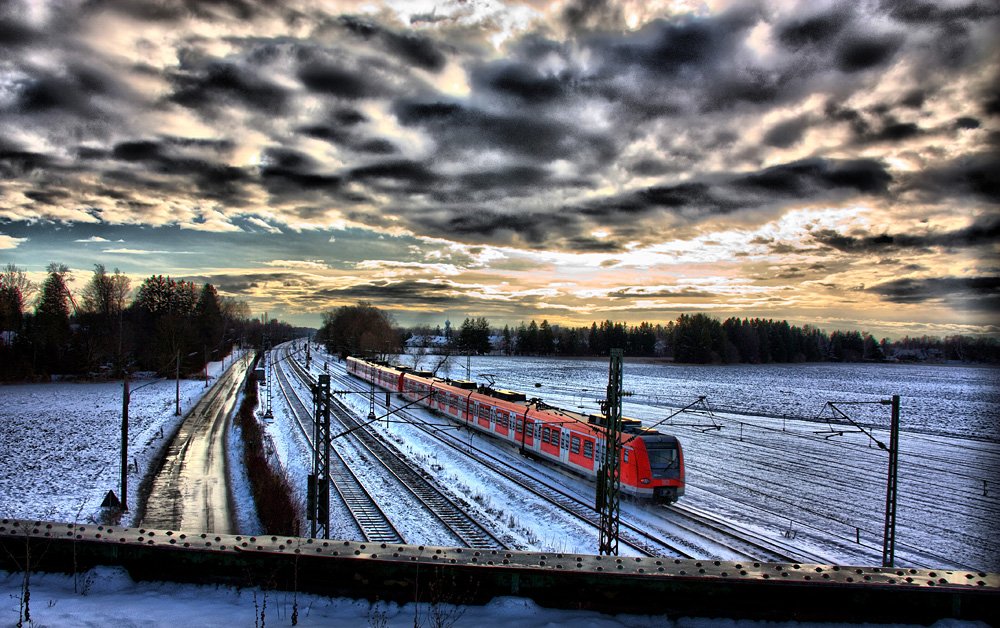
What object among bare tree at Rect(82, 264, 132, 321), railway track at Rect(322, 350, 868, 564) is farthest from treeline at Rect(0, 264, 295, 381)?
railway track at Rect(322, 350, 868, 564)

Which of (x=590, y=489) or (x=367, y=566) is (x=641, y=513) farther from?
(x=367, y=566)

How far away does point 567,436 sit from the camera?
23.0 m

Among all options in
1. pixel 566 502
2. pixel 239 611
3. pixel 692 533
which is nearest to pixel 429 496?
pixel 566 502

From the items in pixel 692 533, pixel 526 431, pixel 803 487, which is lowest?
pixel 803 487

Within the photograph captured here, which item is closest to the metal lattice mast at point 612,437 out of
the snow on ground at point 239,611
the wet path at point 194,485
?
the snow on ground at point 239,611

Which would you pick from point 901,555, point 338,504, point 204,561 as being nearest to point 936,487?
point 901,555

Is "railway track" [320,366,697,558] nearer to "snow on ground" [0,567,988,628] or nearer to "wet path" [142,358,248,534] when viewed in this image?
"wet path" [142,358,248,534]

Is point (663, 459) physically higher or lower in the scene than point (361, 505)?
higher

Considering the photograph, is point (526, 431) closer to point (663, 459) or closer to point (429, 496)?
point (429, 496)

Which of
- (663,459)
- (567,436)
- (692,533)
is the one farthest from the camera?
(567,436)

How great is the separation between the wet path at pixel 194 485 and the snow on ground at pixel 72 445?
873 mm

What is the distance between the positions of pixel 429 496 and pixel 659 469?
9026mm

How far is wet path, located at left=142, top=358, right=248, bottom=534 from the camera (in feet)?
58.3

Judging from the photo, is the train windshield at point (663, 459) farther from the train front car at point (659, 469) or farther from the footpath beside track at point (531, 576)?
the footpath beside track at point (531, 576)
